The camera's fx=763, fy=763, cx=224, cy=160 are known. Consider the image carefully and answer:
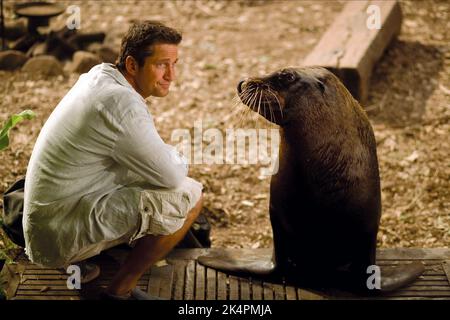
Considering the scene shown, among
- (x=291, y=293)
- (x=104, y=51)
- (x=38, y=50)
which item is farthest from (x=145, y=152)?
(x=38, y=50)

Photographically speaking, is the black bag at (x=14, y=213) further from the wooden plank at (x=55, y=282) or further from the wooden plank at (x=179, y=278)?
the wooden plank at (x=179, y=278)

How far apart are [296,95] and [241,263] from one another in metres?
1.10

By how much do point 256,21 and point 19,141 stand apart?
3.99 meters

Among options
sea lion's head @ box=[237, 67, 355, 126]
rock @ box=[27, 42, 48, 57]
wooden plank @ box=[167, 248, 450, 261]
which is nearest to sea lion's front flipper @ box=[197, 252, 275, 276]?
wooden plank @ box=[167, 248, 450, 261]

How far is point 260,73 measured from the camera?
8.00 m

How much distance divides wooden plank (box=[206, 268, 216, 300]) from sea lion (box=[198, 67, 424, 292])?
1.38ft

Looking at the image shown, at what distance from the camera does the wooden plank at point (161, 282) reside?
4.22 m

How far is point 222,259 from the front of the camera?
4.56 meters

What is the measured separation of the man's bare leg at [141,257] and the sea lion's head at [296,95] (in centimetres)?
65

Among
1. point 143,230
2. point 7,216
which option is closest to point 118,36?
point 7,216

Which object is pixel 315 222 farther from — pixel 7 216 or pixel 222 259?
pixel 7 216

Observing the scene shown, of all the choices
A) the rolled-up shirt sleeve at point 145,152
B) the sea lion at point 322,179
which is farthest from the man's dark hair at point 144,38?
the sea lion at point 322,179

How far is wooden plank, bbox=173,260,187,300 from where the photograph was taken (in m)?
4.23

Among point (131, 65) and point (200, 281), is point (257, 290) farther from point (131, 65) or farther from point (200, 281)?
point (131, 65)
